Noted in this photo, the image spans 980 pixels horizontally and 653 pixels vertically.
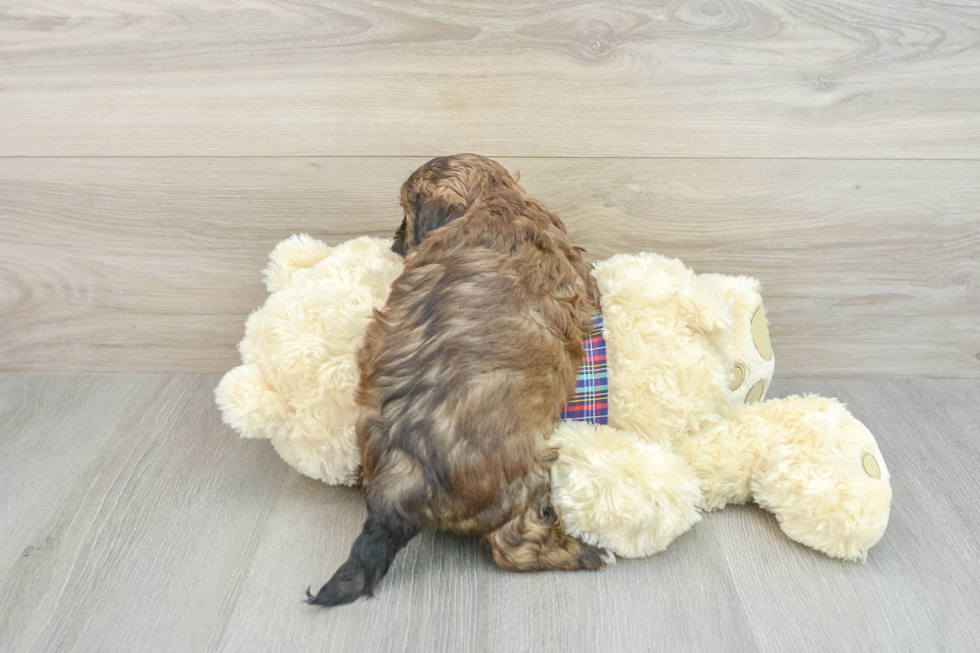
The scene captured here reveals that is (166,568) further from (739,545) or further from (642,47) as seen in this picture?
(642,47)

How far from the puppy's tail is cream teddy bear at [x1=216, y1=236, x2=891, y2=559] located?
0.22 m

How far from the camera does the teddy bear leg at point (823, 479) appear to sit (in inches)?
36.8

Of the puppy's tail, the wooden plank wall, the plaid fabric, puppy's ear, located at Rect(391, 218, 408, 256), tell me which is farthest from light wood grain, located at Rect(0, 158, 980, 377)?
the puppy's tail

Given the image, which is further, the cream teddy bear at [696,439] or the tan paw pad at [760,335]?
the tan paw pad at [760,335]

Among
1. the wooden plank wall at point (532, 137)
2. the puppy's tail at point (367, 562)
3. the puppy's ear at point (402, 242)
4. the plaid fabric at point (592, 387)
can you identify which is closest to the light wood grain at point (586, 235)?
the wooden plank wall at point (532, 137)

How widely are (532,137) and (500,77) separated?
0.11 m

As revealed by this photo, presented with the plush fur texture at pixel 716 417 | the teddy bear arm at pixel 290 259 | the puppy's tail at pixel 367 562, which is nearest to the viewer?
the puppy's tail at pixel 367 562

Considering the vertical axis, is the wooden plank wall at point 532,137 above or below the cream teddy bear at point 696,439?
above

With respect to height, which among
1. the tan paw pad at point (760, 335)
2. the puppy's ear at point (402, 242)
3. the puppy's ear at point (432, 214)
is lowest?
the tan paw pad at point (760, 335)

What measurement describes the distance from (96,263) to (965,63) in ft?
5.23

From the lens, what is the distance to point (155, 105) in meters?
1.24

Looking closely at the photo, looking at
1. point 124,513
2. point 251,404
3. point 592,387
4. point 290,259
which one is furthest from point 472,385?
point 124,513

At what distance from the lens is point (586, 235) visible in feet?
4.25

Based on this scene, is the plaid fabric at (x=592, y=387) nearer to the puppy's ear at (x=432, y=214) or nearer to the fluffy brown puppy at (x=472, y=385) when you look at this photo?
the fluffy brown puppy at (x=472, y=385)
